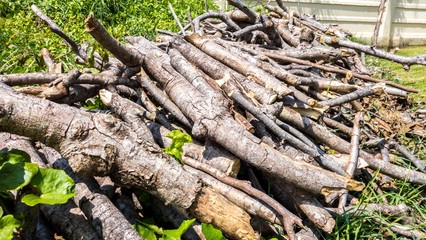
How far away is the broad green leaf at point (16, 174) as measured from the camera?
1828 millimetres

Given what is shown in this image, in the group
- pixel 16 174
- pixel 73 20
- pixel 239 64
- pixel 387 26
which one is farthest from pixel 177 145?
pixel 387 26

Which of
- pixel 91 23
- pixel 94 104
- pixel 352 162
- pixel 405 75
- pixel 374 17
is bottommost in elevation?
pixel 94 104

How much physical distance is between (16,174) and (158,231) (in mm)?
700

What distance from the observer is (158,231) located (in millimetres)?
2215

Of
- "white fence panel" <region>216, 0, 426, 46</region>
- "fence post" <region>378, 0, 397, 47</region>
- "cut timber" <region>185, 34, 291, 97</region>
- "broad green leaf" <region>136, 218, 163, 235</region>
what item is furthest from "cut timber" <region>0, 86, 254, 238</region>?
"fence post" <region>378, 0, 397, 47</region>

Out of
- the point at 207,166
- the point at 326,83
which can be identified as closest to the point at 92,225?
the point at 207,166

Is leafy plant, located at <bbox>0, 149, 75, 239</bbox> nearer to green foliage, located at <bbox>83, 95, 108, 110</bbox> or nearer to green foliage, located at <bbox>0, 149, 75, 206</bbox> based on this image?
green foliage, located at <bbox>0, 149, 75, 206</bbox>

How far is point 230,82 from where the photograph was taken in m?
2.97

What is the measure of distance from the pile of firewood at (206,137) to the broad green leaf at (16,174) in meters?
0.24

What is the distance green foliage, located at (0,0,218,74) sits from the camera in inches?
228

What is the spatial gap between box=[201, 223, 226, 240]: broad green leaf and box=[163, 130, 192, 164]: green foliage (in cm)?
49

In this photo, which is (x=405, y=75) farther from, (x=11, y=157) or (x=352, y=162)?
(x=11, y=157)

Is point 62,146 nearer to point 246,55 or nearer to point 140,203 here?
point 140,203

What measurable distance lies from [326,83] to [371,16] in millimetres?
8468
